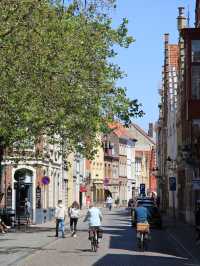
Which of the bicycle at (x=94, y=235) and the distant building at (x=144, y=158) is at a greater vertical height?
the distant building at (x=144, y=158)

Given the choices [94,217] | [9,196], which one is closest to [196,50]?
[9,196]

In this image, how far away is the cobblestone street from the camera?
24891 millimetres

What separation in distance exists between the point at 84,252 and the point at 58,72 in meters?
6.47

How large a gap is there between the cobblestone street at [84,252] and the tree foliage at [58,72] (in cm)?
422

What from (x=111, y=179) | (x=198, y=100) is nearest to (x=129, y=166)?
(x=111, y=179)

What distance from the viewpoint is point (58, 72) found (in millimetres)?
27312

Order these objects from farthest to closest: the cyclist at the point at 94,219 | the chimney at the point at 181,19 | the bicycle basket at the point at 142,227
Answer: the chimney at the point at 181,19, the bicycle basket at the point at 142,227, the cyclist at the point at 94,219

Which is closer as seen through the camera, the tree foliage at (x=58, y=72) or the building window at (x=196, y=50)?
the tree foliage at (x=58, y=72)

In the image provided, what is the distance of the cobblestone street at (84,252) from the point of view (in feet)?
81.7

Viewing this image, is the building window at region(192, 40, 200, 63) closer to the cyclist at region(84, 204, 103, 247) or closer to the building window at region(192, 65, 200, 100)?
the building window at region(192, 65, 200, 100)

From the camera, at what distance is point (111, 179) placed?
132 meters

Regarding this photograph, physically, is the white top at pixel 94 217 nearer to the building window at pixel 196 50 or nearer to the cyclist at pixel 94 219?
the cyclist at pixel 94 219

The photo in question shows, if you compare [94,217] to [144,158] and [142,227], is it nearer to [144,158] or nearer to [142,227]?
[142,227]

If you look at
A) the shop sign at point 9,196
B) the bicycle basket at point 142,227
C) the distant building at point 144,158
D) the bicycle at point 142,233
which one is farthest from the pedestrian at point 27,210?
the distant building at point 144,158
